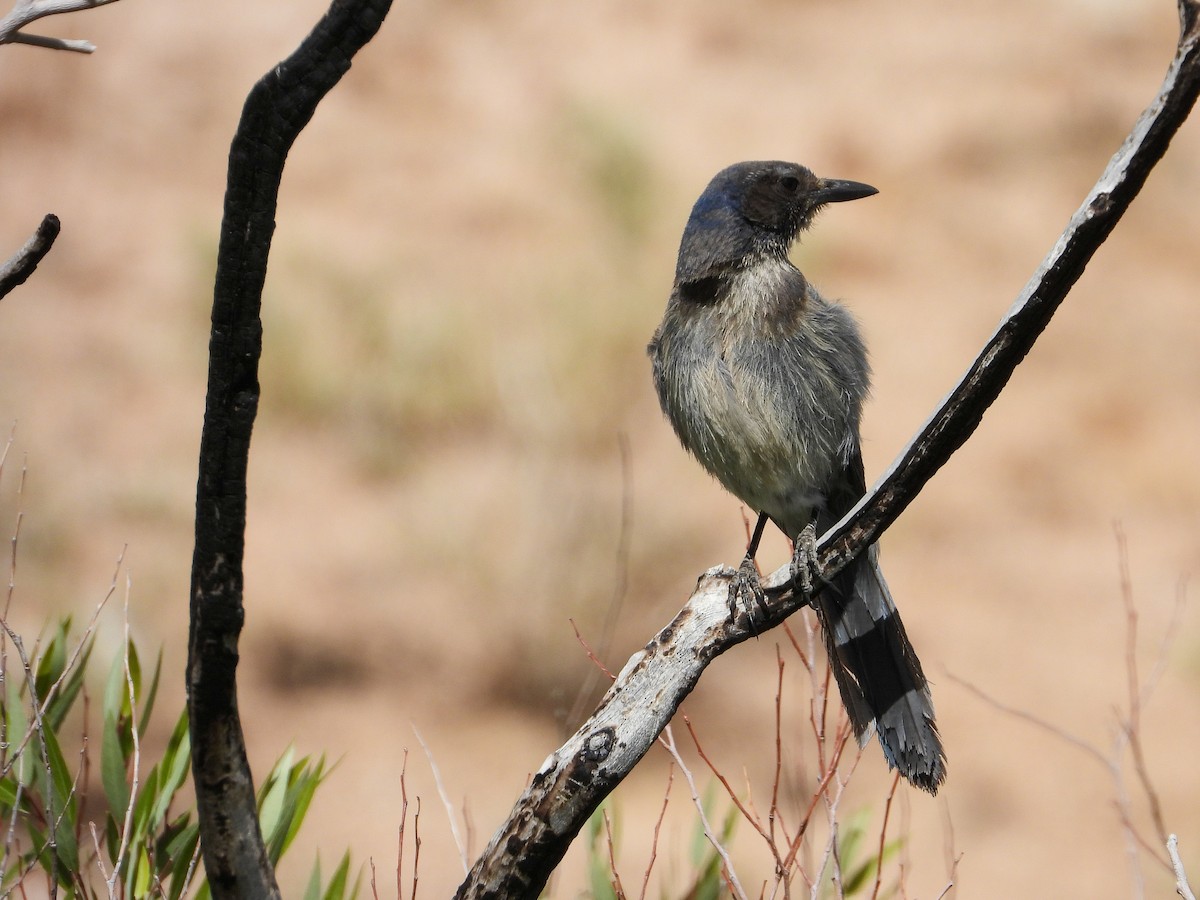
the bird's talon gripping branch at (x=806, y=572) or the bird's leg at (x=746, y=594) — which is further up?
the bird's talon gripping branch at (x=806, y=572)

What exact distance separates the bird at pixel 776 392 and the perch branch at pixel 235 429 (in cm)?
Answer: 183

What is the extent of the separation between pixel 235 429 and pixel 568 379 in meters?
7.17

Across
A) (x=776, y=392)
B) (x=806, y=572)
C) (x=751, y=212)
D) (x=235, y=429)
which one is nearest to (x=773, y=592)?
(x=806, y=572)

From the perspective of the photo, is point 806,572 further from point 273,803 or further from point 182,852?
point 182,852

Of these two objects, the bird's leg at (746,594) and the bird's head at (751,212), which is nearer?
the bird's leg at (746,594)

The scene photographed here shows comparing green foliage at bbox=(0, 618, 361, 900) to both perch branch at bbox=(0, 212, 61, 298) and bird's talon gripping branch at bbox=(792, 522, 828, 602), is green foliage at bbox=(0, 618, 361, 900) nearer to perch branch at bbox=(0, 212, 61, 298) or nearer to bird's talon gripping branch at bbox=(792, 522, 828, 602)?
perch branch at bbox=(0, 212, 61, 298)

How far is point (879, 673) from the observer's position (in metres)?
3.42

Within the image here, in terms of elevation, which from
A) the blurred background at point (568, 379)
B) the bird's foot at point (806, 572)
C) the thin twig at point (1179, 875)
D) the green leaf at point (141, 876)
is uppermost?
the blurred background at point (568, 379)

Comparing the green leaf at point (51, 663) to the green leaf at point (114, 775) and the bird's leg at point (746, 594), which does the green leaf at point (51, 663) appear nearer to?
the green leaf at point (114, 775)

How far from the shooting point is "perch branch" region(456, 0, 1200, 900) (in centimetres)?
195

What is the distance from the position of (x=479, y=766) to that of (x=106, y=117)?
6807 millimetres

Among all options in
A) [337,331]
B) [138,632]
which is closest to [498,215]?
[337,331]

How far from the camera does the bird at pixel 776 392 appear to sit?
3.52 m

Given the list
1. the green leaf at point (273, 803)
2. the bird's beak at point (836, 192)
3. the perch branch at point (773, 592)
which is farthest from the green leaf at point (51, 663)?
the bird's beak at point (836, 192)
